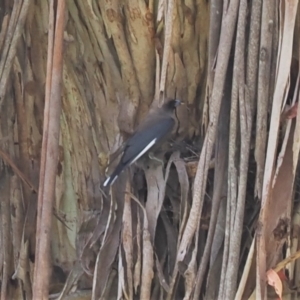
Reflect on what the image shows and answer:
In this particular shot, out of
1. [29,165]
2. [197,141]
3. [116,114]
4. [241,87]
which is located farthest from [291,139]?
[29,165]

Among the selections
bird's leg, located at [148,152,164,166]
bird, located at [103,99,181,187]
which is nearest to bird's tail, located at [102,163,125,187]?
→ bird, located at [103,99,181,187]

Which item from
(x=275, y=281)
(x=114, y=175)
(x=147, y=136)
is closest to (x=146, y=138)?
(x=147, y=136)

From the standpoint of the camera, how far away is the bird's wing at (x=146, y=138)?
81.0 inches

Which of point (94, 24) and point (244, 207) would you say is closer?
point (244, 207)

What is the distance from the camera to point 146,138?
2158mm

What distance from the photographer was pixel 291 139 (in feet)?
5.75

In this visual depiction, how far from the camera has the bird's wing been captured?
2056mm

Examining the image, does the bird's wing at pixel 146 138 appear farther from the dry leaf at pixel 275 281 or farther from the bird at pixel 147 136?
the dry leaf at pixel 275 281

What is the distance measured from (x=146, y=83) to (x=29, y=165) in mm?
428

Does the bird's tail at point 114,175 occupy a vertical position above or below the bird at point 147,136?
below

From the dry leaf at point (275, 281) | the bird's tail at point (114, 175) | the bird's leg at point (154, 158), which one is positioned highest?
the bird's leg at point (154, 158)

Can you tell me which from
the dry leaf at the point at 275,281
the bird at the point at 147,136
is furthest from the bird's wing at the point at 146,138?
the dry leaf at the point at 275,281

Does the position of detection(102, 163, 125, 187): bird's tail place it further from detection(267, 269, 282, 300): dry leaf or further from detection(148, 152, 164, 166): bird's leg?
detection(267, 269, 282, 300): dry leaf

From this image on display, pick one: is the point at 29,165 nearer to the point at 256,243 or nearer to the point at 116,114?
the point at 116,114
